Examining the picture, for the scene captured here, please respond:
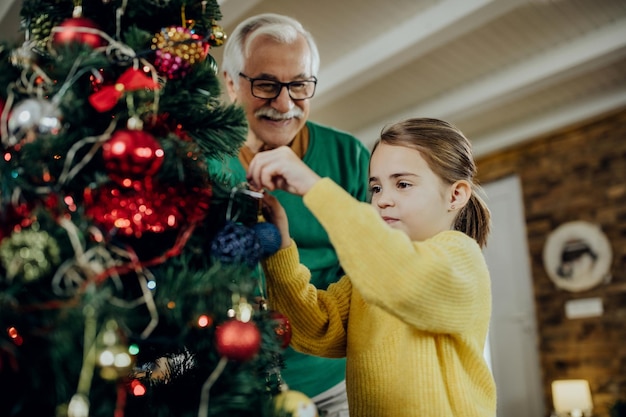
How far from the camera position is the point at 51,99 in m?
0.67

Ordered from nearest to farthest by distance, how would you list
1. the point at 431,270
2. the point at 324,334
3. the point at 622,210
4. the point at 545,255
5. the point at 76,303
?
the point at 76,303 < the point at 431,270 < the point at 324,334 < the point at 622,210 < the point at 545,255

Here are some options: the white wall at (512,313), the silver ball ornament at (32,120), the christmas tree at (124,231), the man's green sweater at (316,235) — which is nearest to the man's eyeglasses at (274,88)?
the man's green sweater at (316,235)

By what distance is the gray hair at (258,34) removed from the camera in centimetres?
140

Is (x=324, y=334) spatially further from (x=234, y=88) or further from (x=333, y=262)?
(x=234, y=88)

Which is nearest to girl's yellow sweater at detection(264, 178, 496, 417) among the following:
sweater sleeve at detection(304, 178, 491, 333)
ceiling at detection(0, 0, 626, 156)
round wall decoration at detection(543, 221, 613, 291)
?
sweater sleeve at detection(304, 178, 491, 333)

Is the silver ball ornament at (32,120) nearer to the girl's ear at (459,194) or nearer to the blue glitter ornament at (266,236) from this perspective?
the blue glitter ornament at (266,236)

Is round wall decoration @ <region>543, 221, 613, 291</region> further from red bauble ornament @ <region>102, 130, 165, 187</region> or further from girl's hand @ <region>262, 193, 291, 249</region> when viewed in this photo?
red bauble ornament @ <region>102, 130, 165, 187</region>

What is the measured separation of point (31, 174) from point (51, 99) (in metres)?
0.11

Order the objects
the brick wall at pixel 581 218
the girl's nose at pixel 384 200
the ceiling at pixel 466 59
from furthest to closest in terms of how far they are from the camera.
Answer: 1. the brick wall at pixel 581 218
2. the ceiling at pixel 466 59
3. the girl's nose at pixel 384 200

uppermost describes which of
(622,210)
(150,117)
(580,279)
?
(622,210)

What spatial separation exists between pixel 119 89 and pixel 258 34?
806 mm

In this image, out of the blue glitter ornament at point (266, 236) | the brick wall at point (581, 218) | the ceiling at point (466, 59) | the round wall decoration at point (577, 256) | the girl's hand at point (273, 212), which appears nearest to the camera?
the blue glitter ornament at point (266, 236)

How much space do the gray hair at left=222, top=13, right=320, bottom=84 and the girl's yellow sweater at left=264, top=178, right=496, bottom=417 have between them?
0.63 metres

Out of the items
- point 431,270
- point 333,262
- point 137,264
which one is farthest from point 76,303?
point 333,262
